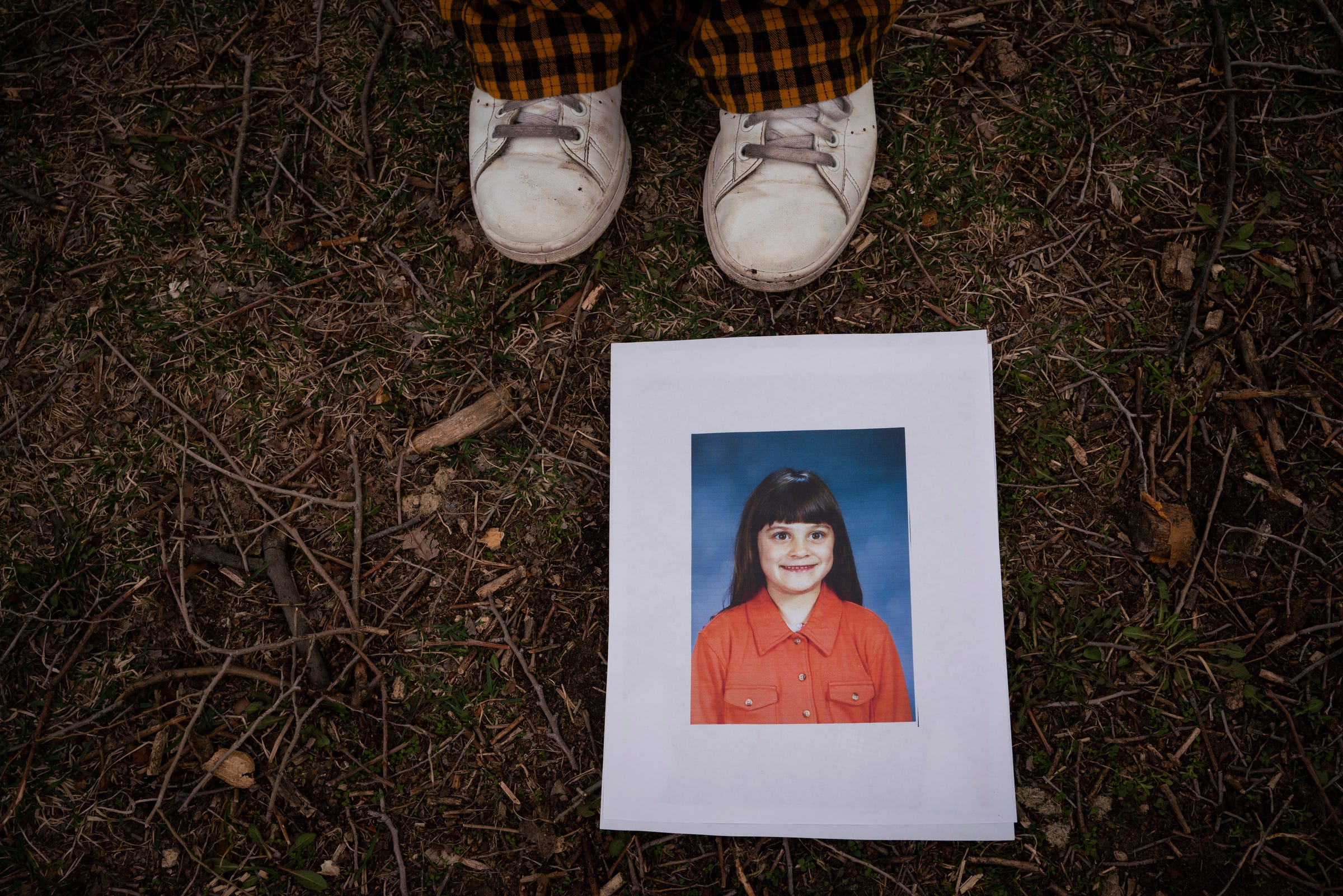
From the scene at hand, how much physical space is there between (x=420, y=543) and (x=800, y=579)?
0.61 m

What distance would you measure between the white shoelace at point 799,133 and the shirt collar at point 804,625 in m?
0.66

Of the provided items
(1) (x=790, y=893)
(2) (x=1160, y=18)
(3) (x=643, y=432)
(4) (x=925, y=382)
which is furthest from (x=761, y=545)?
(2) (x=1160, y=18)

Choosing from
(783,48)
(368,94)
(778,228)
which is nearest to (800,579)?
(778,228)

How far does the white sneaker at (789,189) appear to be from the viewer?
1082 mm

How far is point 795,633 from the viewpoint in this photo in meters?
1.06

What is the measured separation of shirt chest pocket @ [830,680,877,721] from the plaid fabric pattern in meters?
0.89

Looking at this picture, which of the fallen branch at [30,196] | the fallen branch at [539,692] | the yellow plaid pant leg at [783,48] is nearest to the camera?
the yellow plaid pant leg at [783,48]

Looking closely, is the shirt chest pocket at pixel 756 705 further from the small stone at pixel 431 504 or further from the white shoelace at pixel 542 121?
the white shoelace at pixel 542 121

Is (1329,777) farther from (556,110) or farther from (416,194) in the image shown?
(416,194)

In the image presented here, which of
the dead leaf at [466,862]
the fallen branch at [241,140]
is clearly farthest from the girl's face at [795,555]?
the fallen branch at [241,140]

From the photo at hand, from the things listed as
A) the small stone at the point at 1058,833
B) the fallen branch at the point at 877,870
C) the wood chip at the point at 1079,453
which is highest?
the wood chip at the point at 1079,453

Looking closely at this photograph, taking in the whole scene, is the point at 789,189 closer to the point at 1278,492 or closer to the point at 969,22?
the point at 969,22

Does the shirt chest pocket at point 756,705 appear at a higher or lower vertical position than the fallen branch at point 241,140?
lower

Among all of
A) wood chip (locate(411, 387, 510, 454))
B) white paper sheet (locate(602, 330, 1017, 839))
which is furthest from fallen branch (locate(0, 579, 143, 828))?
wood chip (locate(411, 387, 510, 454))
